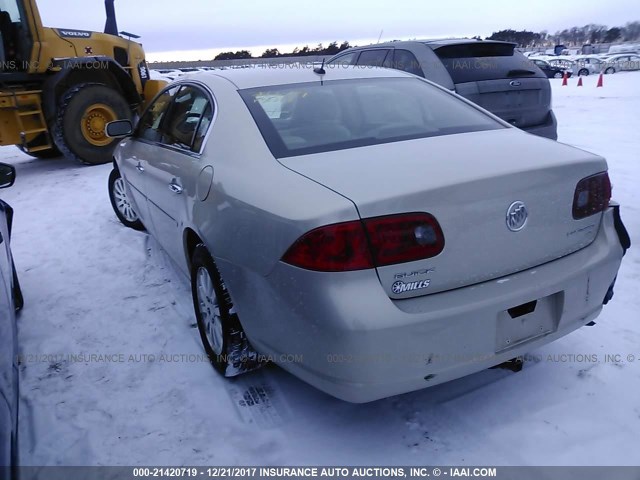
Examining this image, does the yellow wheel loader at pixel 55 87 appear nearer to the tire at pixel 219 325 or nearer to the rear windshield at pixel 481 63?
the rear windshield at pixel 481 63

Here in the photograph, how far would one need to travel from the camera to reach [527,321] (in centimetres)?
216

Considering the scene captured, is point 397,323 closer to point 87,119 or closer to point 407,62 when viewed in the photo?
point 407,62

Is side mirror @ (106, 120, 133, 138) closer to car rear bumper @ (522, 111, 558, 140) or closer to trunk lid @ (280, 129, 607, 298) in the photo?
trunk lid @ (280, 129, 607, 298)

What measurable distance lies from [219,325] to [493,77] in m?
4.39

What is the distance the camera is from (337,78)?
3.07m

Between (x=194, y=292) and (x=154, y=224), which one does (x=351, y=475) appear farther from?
(x=154, y=224)

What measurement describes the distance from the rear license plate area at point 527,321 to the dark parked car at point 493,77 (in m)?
3.69

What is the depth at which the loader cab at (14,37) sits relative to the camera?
25.6 ft

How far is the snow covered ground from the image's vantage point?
2266mm

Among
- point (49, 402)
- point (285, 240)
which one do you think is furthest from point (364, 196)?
point (49, 402)

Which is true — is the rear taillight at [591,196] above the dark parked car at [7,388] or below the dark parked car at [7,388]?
above

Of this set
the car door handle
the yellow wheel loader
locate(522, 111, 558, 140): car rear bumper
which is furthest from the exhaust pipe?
the car door handle

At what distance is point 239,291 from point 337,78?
1459 millimetres

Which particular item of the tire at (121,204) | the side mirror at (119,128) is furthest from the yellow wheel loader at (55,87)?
the side mirror at (119,128)
